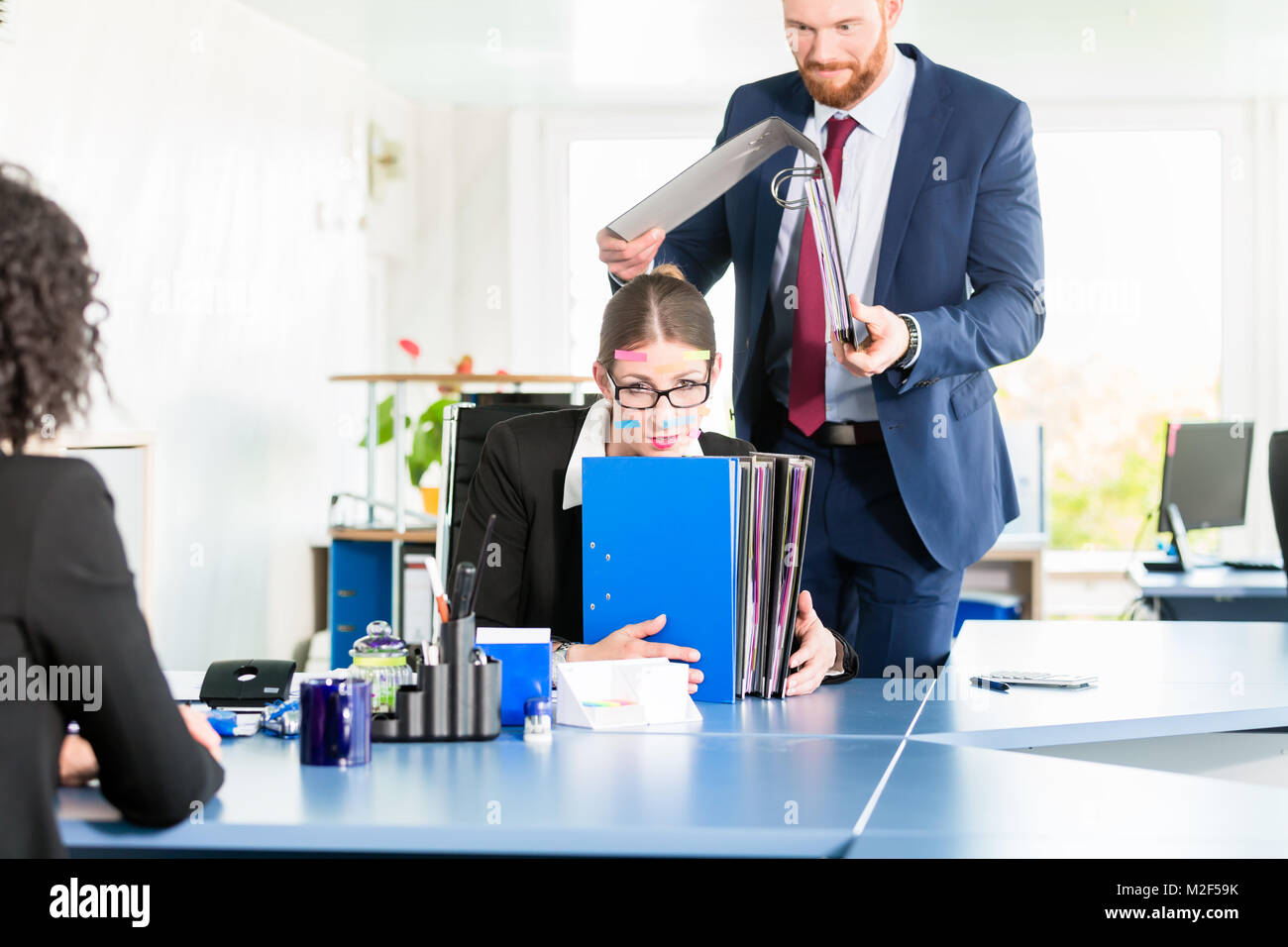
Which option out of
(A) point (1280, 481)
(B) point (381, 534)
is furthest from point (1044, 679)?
(B) point (381, 534)

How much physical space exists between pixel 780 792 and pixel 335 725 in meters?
0.47

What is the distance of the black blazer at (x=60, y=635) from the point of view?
3.38ft

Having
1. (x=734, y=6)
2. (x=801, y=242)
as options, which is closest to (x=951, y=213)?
(x=801, y=242)

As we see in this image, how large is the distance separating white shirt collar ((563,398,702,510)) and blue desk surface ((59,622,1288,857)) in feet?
1.51

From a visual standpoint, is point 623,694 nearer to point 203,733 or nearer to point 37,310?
point 203,733

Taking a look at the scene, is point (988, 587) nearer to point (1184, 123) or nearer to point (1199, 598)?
point (1199, 598)

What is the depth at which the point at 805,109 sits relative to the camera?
2.35 meters

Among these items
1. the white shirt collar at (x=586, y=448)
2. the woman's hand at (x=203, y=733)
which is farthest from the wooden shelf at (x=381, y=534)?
the woman's hand at (x=203, y=733)

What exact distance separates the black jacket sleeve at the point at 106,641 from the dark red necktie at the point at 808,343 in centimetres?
133

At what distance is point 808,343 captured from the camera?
225cm

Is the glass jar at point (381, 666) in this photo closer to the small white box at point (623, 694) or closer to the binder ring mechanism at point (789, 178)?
the small white box at point (623, 694)

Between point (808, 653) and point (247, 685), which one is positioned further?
point (808, 653)

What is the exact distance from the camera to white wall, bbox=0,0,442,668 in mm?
3799
